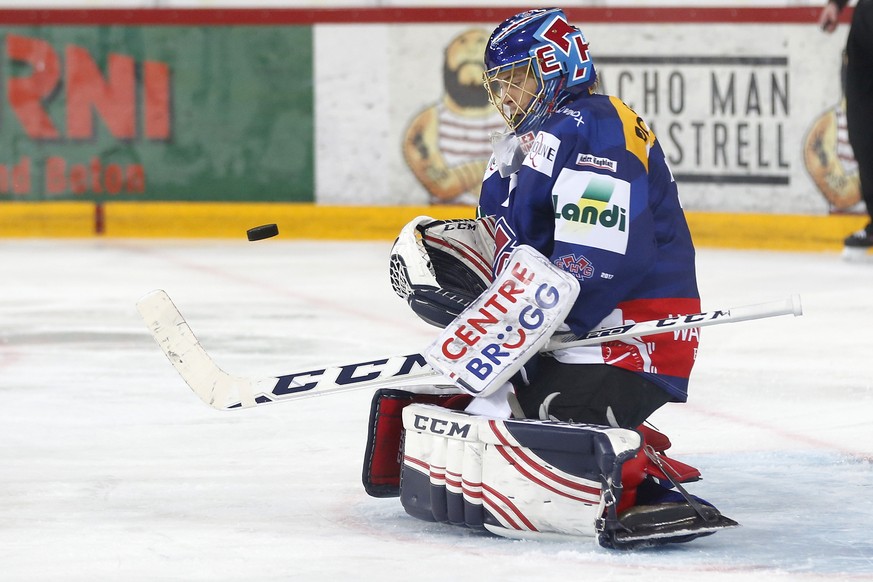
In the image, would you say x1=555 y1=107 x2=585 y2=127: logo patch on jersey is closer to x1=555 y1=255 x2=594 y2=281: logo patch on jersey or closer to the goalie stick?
x1=555 y1=255 x2=594 y2=281: logo patch on jersey

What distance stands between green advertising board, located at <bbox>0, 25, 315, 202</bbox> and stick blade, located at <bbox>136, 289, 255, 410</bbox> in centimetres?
506

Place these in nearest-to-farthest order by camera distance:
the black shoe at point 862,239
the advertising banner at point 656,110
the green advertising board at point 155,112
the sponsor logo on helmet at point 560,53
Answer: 1. the sponsor logo on helmet at point 560,53
2. the black shoe at point 862,239
3. the advertising banner at point 656,110
4. the green advertising board at point 155,112

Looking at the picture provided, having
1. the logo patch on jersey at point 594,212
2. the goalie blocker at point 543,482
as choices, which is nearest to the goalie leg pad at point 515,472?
the goalie blocker at point 543,482

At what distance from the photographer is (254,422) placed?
143 inches

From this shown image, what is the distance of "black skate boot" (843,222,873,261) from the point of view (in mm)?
6824

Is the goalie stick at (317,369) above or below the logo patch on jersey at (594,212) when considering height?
below

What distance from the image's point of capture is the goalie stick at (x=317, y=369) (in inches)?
102

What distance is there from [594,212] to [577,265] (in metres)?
0.09

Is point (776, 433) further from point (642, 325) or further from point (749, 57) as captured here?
point (749, 57)

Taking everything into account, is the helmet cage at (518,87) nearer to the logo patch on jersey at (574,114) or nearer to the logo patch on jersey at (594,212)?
the logo patch on jersey at (574,114)

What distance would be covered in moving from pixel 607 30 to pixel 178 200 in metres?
2.21

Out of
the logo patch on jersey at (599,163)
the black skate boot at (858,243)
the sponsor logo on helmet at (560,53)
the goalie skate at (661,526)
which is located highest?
the sponsor logo on helmet at (560,53)

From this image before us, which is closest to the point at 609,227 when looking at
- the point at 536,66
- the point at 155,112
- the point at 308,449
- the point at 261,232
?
the point at 536,66

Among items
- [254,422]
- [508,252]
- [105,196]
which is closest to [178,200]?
[105,196]
